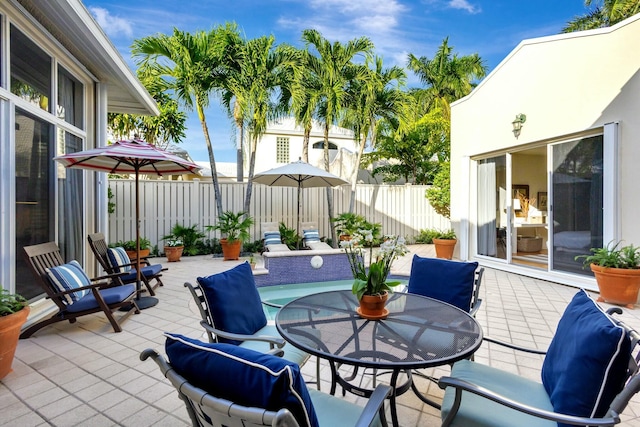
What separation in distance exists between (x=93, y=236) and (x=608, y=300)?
728cm

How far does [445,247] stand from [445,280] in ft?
17.5

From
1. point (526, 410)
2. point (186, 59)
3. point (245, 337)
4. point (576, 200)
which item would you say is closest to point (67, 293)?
point (245, 337)

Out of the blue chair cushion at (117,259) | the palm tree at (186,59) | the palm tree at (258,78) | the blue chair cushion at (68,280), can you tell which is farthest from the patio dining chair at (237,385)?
the palm tree at (186,59)

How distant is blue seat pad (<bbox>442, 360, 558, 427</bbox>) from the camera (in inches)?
56.7

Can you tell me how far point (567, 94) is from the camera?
5355mm

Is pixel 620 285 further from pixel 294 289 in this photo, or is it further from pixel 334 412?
pixel 334 412

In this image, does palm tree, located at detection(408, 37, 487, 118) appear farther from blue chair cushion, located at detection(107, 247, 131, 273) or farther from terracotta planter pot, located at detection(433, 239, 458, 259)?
blue chair cushion, located at detection(107, 247, 131, 273)

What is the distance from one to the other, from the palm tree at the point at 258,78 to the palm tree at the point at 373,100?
81.0 inches

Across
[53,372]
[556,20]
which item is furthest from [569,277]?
[556,20]

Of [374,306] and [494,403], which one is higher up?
[374,306]

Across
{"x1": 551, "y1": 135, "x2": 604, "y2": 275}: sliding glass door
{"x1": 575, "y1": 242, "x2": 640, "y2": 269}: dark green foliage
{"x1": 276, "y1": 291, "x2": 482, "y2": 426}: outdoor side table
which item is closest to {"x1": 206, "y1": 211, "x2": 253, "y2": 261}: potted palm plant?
{"x1": 276, "y1": 291, "x2": 482, "y2": 426}: outdoor side table

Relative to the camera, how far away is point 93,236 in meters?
4.61

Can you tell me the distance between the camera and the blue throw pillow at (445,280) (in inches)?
103

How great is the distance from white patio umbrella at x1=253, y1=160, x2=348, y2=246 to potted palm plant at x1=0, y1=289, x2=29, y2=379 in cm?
445
